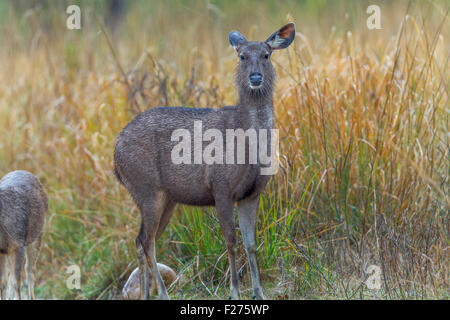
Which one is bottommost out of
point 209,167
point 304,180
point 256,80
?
point 304,180

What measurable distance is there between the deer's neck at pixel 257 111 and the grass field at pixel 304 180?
0.94 metres

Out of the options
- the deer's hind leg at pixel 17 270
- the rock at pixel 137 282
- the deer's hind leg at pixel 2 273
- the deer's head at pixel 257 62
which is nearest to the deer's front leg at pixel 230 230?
the deer's head at pixel 257 62

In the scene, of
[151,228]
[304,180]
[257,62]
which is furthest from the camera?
[304,180]

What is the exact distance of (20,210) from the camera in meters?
5.85

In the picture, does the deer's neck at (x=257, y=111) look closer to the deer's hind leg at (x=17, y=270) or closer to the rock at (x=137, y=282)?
the rock at (x=137, y=282)

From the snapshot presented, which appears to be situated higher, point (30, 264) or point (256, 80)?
point (256, 80)

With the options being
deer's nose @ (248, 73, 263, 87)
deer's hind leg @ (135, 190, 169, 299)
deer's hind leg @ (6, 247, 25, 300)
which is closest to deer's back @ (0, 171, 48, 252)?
deer's hind leg @ (6, 247, 25, 300)

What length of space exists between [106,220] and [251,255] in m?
2.59

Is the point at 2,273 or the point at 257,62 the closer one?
the point at 257,62

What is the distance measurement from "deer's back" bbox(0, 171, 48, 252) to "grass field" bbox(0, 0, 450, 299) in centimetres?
76

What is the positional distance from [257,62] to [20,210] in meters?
2.61

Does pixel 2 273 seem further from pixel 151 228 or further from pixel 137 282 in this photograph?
pixel 151 228

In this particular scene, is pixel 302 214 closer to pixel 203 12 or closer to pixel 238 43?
pixel 238 43

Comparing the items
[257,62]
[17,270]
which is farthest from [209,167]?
[17,270]
